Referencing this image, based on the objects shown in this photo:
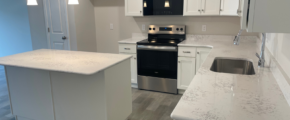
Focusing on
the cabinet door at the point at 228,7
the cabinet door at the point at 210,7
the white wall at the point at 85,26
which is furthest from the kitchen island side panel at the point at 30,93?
the cabinet door at the point at 228,7

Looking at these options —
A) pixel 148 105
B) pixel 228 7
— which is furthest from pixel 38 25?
pixel 228 7

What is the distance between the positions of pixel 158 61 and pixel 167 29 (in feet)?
2.23

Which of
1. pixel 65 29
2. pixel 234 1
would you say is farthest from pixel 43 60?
pixel 234 1

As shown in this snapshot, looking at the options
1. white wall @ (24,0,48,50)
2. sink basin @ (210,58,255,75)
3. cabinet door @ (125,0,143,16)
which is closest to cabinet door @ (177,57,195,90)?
sink basin @ (210,58,255,75)

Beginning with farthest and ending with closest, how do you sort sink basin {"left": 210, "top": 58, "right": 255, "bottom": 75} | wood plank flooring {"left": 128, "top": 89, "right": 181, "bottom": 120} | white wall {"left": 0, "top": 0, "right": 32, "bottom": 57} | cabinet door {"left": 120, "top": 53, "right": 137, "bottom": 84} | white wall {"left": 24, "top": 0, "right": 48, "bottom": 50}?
white wall {"left": 0, "top": 0, "right": 32, "bottom": 57} → white wall {"left": 24, "top": 0, "right": 48, "bottom": 50} → cabinet door {"left": 120, "top": 53, "right": 137, "bottom": 84} → wood plank flooring {"left": 128, "top": 89, "right": 181, "bottom": 120} → sink basin {"left": 210, "top": 58, "right": 255, "bottom": 75}

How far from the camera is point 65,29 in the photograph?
3.87 m

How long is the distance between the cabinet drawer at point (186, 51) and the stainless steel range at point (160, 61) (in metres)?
0.06

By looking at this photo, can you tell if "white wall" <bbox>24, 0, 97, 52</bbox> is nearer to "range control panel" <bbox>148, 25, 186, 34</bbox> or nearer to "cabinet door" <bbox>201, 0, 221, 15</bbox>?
"range control panel" <bbox>148, 25, 186, 34</bbox>

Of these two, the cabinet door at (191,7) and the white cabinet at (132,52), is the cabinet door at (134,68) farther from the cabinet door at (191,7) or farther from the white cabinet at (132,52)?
the cabinet door at (191,7)

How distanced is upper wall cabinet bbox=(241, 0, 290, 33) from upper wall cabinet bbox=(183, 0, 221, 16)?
2.30m

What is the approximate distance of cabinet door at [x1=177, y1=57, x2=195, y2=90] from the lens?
3.25 meters

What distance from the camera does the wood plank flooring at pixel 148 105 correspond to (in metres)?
2.72

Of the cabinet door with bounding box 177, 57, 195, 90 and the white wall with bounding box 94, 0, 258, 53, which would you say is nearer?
the cabinet door with bounding box 177, 57, 195, 90

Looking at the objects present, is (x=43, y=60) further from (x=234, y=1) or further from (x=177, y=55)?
(x=234, y=1)
